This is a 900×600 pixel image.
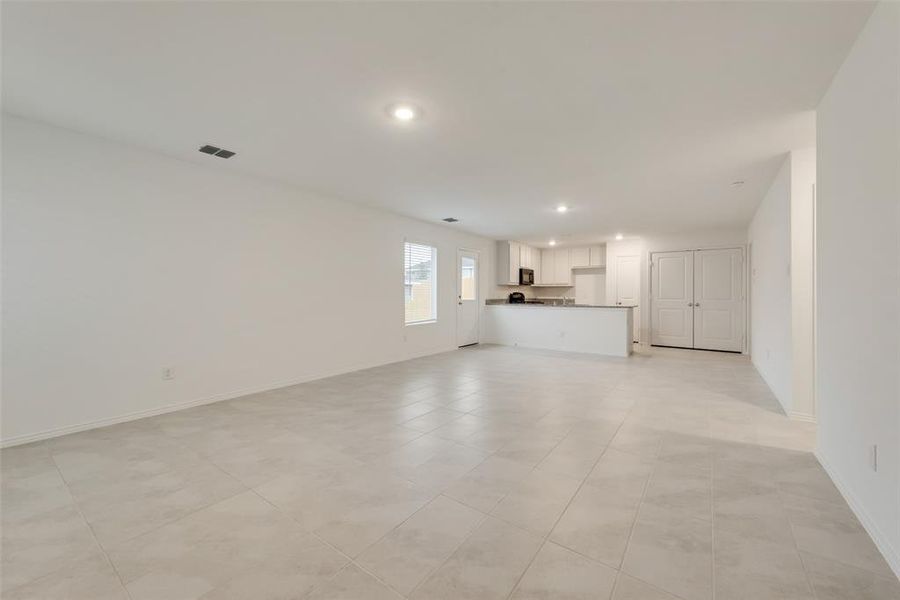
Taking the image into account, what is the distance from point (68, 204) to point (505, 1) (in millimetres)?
3639

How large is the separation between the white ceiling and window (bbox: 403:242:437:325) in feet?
8.05

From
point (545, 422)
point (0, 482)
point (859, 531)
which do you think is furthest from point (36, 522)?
point (859, 531)

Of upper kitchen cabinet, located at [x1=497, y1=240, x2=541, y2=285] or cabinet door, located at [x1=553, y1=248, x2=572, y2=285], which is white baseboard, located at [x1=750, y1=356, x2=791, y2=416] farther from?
upper kitchen cabinet, located at [x1=497, y1=240, x2=541, y2=285]

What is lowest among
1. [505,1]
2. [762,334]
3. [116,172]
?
[762,334]

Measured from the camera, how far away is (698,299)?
7.48 meters

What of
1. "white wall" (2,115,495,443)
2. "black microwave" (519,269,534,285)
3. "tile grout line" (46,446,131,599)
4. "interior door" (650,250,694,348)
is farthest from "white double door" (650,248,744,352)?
"tile grout line" (46,446,131,599)

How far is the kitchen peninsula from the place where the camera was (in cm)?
662

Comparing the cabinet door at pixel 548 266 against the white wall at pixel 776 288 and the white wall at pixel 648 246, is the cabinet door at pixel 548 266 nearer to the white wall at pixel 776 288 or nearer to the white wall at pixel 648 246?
the white wall at pixel 648 246

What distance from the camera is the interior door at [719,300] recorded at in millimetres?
7086

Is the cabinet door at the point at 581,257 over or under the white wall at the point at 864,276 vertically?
over

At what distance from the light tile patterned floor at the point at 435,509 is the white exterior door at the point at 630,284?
5.07 metres

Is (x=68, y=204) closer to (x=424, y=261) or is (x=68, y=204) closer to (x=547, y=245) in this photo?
(x=424, y=261)

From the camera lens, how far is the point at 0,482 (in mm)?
2174

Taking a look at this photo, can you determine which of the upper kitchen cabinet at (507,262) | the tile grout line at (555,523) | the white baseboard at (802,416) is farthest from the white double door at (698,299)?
the tile grout line at (555,523)
